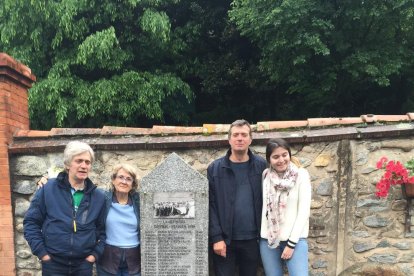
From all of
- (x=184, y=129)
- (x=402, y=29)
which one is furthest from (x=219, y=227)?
(x=402, y=29)

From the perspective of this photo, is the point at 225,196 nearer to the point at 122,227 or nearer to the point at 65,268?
the point at 122,227

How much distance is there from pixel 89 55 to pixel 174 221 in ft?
23.3

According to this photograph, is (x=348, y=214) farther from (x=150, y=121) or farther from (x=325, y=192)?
(x=150, y=121)

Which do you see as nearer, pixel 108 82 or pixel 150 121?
pixel 108 82

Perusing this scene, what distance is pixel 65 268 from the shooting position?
116 inches

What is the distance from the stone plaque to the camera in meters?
3.30

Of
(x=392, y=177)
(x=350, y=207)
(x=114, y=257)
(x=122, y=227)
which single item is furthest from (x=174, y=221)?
(x=392, y=177)

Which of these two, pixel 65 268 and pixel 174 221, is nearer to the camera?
pixel 65 268

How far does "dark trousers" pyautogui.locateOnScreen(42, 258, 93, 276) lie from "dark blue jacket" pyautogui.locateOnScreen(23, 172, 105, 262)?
0.21 ft

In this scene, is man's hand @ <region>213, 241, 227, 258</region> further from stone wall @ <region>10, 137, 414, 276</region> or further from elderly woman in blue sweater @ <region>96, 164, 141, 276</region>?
stone wall @ <region>10, 137, 414, 276</region>

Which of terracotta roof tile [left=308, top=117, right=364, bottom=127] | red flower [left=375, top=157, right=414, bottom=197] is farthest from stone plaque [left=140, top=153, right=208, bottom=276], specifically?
red flower [left=375, top=157, right=414, bottom=197]

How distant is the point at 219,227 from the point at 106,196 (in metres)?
0.95

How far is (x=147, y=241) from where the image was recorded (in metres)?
3.30

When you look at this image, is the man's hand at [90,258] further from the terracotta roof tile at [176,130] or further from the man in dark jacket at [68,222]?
the terracotta roof tile at [176,130]
